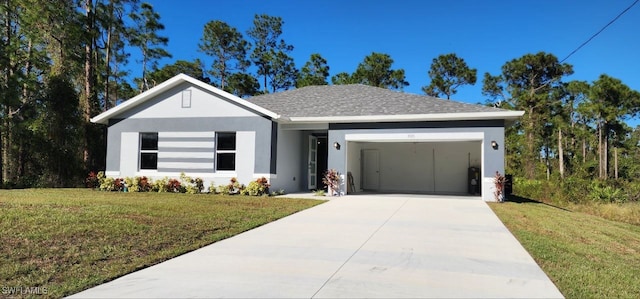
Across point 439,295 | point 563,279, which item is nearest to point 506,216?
point 563,279

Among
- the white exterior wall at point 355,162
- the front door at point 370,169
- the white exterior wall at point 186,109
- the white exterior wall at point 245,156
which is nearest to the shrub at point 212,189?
the white exterior wall at point 245,156

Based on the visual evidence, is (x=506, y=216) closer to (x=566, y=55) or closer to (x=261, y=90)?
(x=566, y=55)

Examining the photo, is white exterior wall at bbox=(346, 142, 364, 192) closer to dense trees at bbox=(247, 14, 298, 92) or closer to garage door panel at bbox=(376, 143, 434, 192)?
garage door panel at bbox=(376, 143, 434, 192)

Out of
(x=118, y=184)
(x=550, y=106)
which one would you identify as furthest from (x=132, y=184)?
(x=550, y=106)

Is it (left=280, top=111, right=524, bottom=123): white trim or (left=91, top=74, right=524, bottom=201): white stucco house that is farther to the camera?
(left=91, top=74, right=524, bottom=201): white stucco house

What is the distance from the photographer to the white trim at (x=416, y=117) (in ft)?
42.1

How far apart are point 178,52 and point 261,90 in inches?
314

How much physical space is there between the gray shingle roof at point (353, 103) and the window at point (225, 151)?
238 centimetres

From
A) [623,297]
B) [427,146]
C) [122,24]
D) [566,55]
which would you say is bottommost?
[623,297]

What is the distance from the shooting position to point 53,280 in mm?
4066

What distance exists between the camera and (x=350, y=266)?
4812mm

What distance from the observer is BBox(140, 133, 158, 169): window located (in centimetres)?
1565

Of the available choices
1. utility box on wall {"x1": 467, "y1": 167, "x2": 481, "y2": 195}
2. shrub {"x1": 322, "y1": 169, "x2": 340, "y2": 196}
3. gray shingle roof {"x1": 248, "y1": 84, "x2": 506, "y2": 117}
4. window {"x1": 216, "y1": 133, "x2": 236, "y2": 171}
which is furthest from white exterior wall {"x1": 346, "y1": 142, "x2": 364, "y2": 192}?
utility box on wall {"x1": 467, "y1": 167, "x2": 481, "y2": 195}

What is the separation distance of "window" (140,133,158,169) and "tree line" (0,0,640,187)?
414 cm
